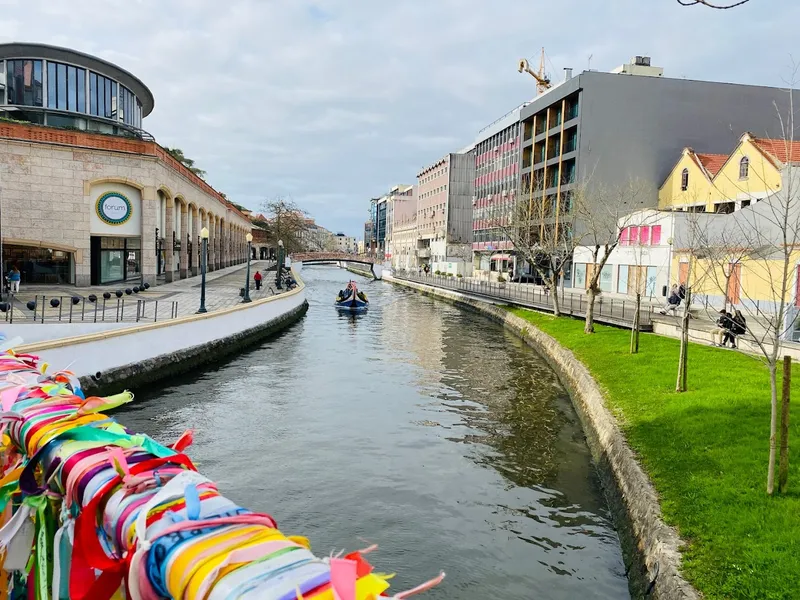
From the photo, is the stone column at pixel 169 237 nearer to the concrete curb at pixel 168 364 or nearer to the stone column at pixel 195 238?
the stone column at pixel 195 238

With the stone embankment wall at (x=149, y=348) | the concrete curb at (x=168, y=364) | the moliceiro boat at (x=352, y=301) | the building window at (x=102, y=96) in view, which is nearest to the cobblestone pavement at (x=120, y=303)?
the stone embankment wall at (x=149, y=348)

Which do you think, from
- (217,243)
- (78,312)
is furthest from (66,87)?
(217,243)

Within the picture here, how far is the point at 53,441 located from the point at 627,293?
38.1 meters

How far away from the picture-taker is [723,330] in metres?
19.1

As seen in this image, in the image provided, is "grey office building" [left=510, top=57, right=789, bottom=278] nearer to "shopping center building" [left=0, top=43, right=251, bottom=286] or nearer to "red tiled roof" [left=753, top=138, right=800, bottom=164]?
"red tiled roof" [left=753, top=138, right=800, bottom=164]

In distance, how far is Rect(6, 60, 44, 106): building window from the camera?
37.8 metres

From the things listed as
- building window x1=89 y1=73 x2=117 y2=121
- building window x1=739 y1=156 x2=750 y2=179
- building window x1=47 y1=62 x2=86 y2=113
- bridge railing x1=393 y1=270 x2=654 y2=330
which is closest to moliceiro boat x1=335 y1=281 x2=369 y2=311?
bridge railing x1=393 y1=270 x2=654 y2=330

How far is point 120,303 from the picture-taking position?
25000 millimetres

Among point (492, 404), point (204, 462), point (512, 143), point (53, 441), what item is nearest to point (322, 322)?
point (492, 404)

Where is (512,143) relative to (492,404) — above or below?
above

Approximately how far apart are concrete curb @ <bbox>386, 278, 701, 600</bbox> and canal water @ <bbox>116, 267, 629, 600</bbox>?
29 cm

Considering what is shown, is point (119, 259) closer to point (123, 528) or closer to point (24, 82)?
point (24, 82)

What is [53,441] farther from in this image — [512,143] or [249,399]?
[512,143]

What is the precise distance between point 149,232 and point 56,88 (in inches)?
499
